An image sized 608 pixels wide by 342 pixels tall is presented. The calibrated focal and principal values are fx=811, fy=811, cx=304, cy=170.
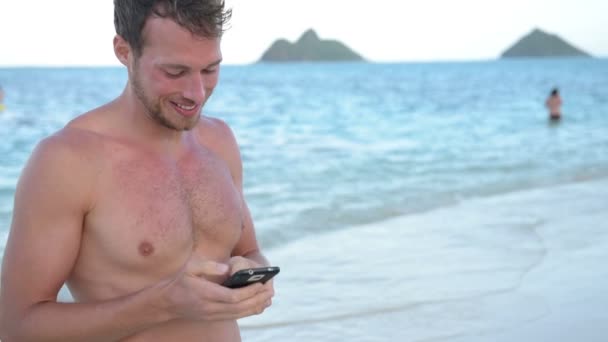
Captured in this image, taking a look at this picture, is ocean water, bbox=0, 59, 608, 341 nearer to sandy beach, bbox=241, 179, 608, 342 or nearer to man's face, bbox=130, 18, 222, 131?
sandy beach, bbox=241, 179, 608, 342

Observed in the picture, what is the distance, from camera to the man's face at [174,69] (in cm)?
236

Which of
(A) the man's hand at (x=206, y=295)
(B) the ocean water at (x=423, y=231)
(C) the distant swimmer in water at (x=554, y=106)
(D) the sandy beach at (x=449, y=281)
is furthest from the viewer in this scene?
(C) the distant swimmer in water at (x=554, y=106)

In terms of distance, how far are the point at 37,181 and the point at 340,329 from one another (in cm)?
333

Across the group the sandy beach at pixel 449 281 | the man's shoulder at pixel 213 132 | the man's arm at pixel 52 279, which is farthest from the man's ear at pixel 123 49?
the sandy beach at pixel 449 281

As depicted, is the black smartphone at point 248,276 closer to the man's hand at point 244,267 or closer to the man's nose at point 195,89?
the man's hand at point 244,267

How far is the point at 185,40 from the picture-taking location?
2359mm

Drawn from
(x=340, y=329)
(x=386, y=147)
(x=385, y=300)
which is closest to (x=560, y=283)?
(x=385, y=300)

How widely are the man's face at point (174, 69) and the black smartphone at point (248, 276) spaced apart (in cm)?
53

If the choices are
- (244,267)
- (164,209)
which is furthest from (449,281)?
(244,267)

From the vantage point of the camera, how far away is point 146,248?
2.48m

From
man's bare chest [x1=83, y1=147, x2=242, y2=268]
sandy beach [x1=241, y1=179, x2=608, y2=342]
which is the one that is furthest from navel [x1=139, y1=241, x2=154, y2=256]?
sandy beach [x1=241, y1=179, x2=608, y2=342]

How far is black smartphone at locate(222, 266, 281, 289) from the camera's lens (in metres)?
2.15

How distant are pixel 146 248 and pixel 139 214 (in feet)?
A: 0.35

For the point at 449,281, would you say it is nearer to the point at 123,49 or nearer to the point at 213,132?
the point at 213,132
